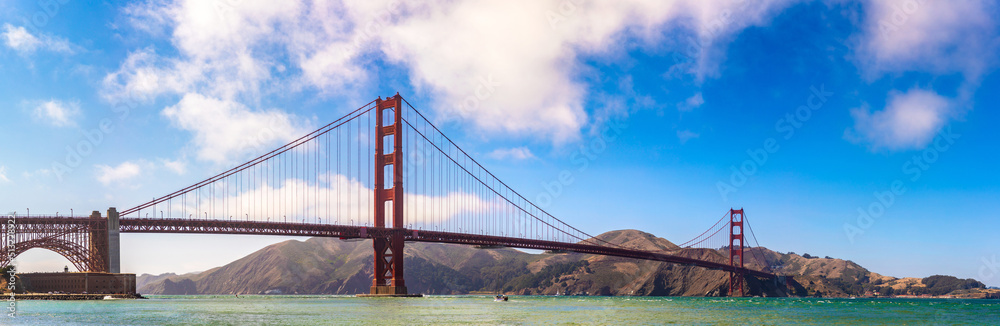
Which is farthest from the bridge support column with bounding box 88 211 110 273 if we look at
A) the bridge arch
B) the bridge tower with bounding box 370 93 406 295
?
the bridge tower with bounding box 370 93 406 295

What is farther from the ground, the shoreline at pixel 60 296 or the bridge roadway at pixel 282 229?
the bridge roadway at pixel 282 229

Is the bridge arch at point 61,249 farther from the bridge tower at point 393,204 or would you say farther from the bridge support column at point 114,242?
the bridge tower at point 393,204

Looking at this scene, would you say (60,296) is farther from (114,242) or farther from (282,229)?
(282,229)

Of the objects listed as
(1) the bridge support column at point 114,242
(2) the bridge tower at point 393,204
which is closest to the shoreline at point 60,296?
(1) the bridge support column at point 114,242

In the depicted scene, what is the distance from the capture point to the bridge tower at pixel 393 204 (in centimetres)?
9400

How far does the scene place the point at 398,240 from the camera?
308 feet

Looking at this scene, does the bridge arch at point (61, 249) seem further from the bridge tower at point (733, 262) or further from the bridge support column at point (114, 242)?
the bridge tower at point (733, 262)

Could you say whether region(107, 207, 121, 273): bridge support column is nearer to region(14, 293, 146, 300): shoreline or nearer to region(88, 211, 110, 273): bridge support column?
region(88, 211, 110, 273): bridge support column

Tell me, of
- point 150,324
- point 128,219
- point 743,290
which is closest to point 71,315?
point 150,324

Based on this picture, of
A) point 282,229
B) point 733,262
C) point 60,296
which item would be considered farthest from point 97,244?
point 733,262

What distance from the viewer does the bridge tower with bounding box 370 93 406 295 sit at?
9400cm

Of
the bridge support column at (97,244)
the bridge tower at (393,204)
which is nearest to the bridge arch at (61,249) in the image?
the bridge support column at (97,244)

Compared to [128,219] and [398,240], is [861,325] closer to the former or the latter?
[398,240]

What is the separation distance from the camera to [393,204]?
310 feet
